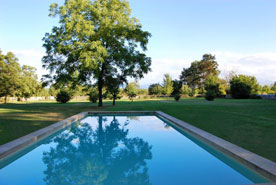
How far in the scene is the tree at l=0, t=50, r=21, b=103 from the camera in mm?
36969

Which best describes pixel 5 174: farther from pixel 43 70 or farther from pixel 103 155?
pixel 43 70

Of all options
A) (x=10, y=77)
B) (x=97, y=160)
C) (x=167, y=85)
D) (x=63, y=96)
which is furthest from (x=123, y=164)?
(x=167, y=85)

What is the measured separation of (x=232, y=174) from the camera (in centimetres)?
448

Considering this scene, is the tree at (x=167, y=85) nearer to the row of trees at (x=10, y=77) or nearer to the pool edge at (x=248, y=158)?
the row of trees at (x=10, y=77)

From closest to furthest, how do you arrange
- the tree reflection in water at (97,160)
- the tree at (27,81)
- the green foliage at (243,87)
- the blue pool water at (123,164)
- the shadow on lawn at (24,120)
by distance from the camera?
the blue pool water at (123,164)
the tree reflection in water at (97,160)
the shadow on lawn at (24,120)
the tree at (27,81)
the green foliage at (243,87)

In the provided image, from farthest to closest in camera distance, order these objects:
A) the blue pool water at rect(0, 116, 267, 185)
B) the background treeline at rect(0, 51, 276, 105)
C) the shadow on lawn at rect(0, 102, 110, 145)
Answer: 1. the background treeline at rect(0, 51, 276, 105)
2. the shadow on lawn at rect(0, 102, 110, 145)
3. the blue pool water at rect(0, 116, 267, 185)

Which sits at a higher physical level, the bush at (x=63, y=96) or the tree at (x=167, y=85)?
the tree at (x=167, y=85)

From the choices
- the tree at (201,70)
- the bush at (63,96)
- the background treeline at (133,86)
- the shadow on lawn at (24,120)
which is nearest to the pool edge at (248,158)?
the shadow on lawn at (24,120)

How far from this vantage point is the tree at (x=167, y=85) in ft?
195

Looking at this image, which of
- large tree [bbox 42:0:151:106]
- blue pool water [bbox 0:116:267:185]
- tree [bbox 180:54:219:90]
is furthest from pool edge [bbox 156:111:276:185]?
tree [bbox 180:54:219:90]

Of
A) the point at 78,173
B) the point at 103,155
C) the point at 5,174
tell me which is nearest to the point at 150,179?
the point at 78,173

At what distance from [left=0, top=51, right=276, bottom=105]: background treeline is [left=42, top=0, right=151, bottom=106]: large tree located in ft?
8.00

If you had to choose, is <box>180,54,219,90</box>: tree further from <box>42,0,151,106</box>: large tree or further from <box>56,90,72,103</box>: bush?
<box>42,0,151,106</box>: large tree

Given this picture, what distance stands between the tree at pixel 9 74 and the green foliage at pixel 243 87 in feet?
164
